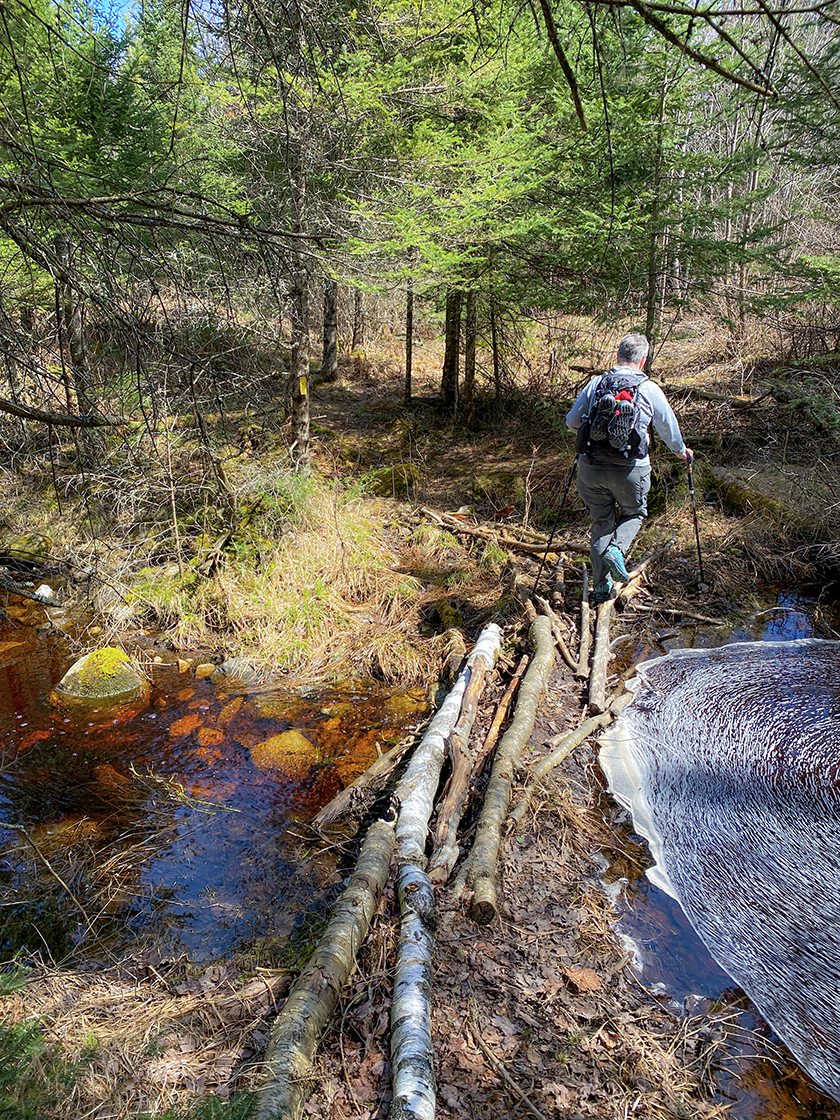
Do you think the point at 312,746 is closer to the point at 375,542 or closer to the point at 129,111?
the point at 375,542

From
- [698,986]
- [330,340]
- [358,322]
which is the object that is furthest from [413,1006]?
[358,322]

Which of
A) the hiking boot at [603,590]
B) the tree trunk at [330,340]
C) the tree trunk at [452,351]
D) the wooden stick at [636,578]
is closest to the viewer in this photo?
the hiking boot at [603,590]

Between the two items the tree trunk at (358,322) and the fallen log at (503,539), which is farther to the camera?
the tree trunk at (358,322)

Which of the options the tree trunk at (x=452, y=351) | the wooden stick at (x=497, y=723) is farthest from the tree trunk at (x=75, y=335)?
the tree trunk at (x=452, y=351)

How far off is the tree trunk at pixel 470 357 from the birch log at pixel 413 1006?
10234 millimetres

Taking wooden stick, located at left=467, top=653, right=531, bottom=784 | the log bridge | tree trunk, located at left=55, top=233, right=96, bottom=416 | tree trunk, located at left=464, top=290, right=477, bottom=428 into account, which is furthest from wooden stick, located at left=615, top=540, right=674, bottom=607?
tree trunk, located at left=464, top=290, right=477, bottom=428

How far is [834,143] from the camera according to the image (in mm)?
9211

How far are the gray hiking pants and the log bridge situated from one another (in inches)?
29.8

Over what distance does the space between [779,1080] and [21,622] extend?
27.9 feet

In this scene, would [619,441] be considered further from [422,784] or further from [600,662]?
[422,784]

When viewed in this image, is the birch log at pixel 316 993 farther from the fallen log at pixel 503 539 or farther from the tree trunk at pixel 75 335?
the fallen log at pixel 503 539

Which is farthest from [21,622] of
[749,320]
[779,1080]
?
[749,320]

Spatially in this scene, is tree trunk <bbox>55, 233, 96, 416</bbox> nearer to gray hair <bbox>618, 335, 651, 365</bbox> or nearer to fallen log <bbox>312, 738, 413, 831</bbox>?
fallen log <bbox>312, 738, 413, 831</bbox>

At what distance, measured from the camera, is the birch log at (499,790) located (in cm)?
325
